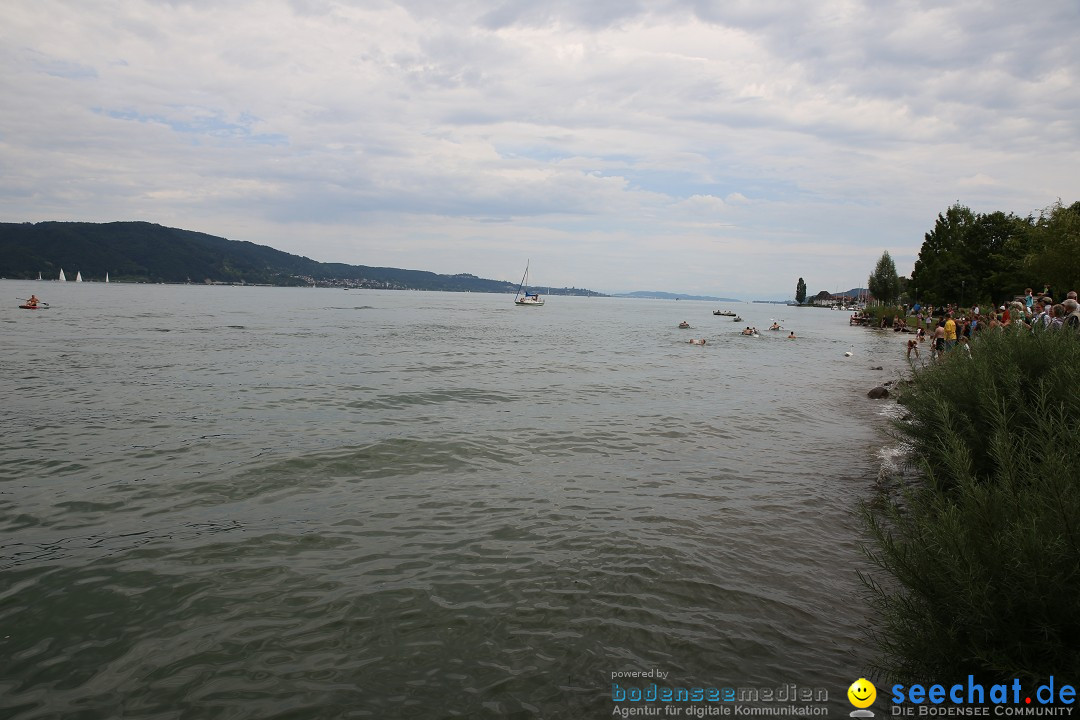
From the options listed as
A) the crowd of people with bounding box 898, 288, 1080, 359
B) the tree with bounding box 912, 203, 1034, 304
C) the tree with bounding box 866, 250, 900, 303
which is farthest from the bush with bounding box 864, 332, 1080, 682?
the tree with bounding box 866, 250, 900, 303

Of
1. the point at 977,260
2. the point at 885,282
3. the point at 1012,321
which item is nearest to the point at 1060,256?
the point at 1012,321

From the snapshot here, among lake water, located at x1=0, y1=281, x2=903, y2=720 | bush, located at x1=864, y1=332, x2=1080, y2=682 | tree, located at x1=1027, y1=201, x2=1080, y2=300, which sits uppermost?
tree, located at x1=1027, y1=201, x2=1080, y2=300

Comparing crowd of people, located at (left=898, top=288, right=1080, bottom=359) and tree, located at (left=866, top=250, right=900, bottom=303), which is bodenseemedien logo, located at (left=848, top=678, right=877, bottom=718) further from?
tree, located at (left=866, top=250, right=900, bottom=303)

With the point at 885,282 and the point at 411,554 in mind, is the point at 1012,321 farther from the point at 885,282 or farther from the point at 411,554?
the point at 885,282

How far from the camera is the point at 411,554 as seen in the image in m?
8.52

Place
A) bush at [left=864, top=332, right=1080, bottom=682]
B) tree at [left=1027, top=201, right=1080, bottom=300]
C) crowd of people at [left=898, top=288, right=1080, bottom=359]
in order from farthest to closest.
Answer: tree at [left=1027, top=201, right=1080, bottom=300] → crowd of people at [left=898, top=288, right=1080, bottom=359] → bush at [left=864, top=332, right=1080, bottom=682]

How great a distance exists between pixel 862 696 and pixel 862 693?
0.04m

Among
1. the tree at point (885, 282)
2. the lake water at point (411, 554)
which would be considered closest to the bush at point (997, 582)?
the lake water at point (411, 554)

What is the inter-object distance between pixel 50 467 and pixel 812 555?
14.2 metres

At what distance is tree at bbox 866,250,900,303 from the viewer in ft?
424

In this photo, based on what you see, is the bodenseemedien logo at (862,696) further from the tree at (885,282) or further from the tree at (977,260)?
the tree at (885,282)

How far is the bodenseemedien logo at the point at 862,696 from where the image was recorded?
210 inches

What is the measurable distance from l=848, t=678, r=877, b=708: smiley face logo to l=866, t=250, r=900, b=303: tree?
143 meters

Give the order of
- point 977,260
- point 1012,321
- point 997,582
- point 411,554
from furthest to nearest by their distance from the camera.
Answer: point 977,260 < point 1012,321 < point 411,554 < point 997,582
